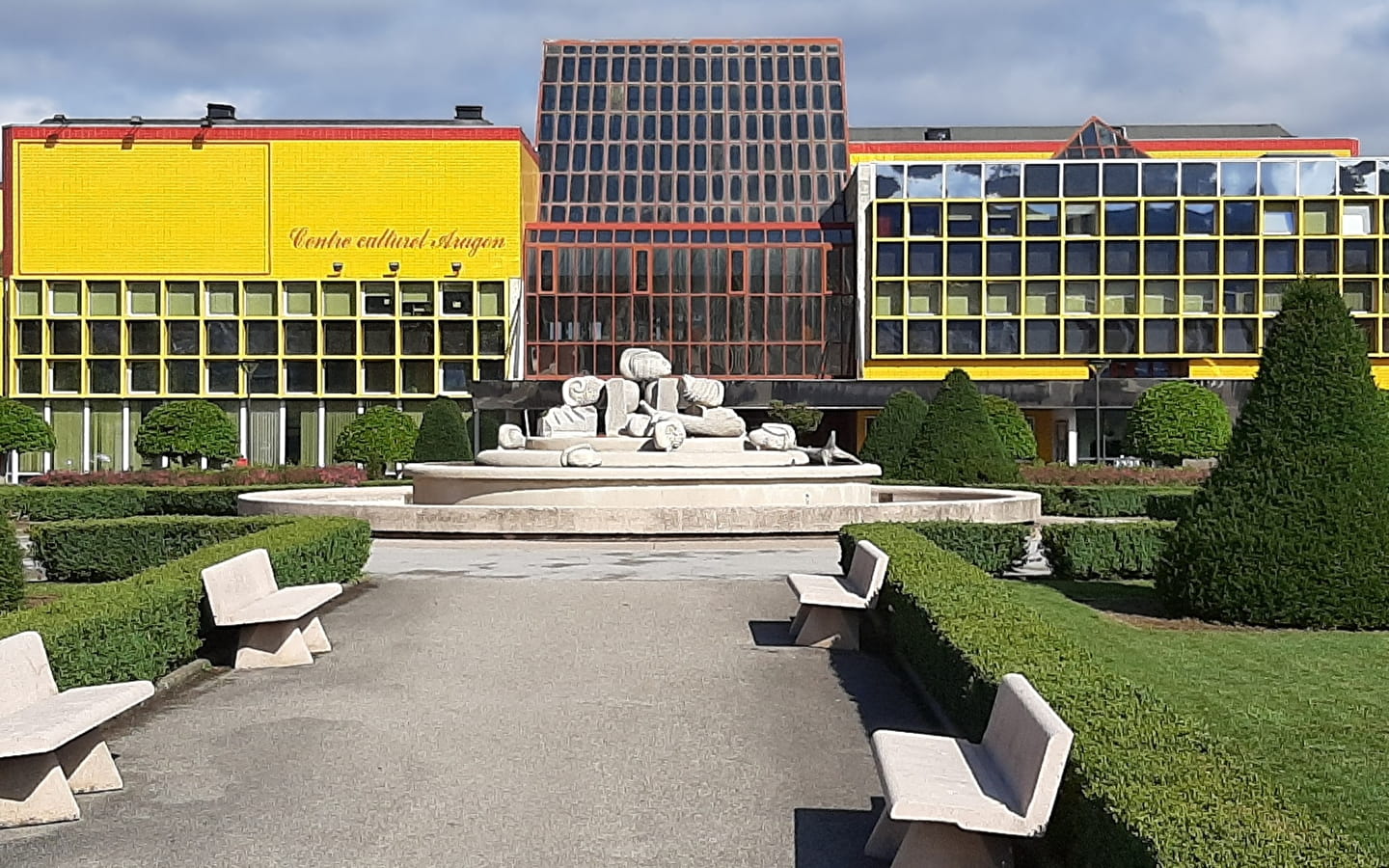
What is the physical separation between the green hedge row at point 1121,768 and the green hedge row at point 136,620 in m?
4.53

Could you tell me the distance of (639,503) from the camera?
71.2ft

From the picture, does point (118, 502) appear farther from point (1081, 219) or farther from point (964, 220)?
point (1081, 219)

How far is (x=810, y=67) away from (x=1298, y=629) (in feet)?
205

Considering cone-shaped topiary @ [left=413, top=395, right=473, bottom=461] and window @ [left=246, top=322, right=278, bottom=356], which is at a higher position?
window @ [left=246, top=322, right=278, bottom=356]

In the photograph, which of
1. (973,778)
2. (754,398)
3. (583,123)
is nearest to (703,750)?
(973,778)

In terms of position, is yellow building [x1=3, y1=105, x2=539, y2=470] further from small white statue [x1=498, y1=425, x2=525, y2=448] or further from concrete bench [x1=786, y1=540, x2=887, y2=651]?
concrete bench [x1=786, y1=540, x2=887, y2=651]

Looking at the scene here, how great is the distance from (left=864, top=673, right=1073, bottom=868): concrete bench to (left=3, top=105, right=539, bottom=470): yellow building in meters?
56.0

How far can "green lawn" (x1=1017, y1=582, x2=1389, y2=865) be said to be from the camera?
6652mm

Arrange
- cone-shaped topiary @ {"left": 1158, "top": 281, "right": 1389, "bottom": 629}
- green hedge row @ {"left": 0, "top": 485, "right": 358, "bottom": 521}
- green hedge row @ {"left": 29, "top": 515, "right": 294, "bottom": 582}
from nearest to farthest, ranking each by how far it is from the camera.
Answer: cone-shaped topiary @ {"left": 1158, "top": 281, "right": 1389, "bottom": 629} < green hedge row @ {"left": 29, "top": 515, "right": 294, "bottom": 582} < green hedge row @ {"left": 0, "top": 485, "right": 358, "bottom": 521}

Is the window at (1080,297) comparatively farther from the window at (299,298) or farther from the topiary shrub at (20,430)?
the topiary shrub at (20,430)

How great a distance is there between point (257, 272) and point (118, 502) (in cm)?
3521

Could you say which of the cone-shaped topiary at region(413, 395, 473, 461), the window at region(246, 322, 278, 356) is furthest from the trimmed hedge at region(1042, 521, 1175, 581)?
the window at region(246, 322, 278, 356)

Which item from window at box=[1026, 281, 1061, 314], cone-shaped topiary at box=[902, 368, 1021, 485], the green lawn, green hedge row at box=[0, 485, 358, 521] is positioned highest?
window at box=[1026, 281, 1061, 314]

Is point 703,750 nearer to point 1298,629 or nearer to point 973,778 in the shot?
point 973,778
